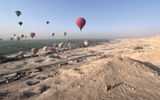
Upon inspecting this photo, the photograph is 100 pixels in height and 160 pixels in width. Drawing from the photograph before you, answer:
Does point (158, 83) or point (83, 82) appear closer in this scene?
point (158, 83)

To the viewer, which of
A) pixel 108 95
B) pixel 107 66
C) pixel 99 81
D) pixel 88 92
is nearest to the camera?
pixel 108 95

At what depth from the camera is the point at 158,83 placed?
895 cm

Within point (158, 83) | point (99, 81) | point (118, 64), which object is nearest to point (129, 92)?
point (99, 81)

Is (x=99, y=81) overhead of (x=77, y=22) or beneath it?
beneath

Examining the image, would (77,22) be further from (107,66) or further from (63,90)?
(63,90)

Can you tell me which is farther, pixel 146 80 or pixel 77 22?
pixel 77 22

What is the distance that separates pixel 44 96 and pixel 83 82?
4024mm

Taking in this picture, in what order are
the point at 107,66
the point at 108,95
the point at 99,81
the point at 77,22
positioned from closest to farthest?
the point at 108,95 < the point at 99,81 < the point at 107,66 < the point at 77,22

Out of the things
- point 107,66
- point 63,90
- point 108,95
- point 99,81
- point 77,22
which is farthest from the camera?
point 77,22

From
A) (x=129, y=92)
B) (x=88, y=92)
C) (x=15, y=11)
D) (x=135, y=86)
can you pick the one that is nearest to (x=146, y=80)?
(x=135, y=86)

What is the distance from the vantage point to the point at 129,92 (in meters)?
7.50

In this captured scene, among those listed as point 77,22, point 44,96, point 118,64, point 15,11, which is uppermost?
point 15,11

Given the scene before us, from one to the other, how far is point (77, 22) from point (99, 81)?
2068 cm

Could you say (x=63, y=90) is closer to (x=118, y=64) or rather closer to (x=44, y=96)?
(x=44, y=96)
